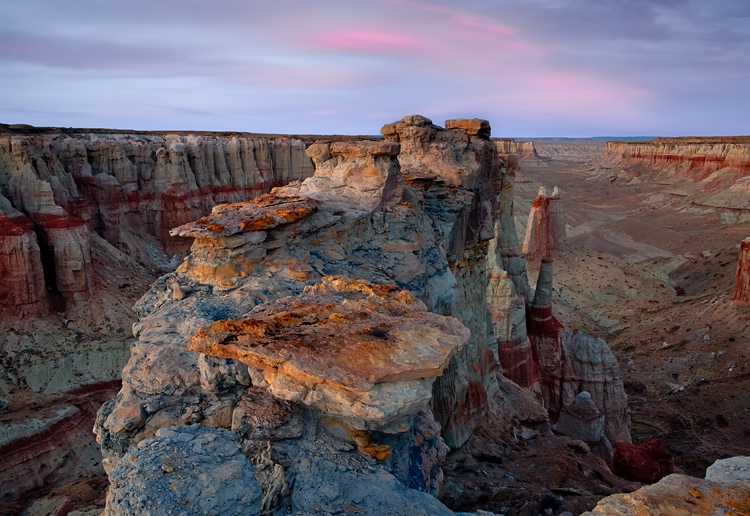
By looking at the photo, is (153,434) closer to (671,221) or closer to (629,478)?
(629,478)

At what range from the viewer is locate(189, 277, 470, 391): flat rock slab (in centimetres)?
404

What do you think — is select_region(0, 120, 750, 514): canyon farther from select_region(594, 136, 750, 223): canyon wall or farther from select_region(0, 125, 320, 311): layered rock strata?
select_region(594, 136, 750, 223): canyon wall

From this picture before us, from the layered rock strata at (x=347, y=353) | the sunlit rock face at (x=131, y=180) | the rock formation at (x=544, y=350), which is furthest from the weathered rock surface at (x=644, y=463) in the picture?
the sunlit rock face at (x=131, y=180)

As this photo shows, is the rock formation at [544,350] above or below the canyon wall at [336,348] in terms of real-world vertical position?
below

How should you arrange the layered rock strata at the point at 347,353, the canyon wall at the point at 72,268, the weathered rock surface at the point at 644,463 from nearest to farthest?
1. the layered rock strata at the point at 347,353
2. the weathered rock surface at the point at 644,463
3. the canyon wall at the point at 72,268

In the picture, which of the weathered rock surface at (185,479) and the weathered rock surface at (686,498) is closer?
the weathered rock surface at (185,479)

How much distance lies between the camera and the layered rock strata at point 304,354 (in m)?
4.02

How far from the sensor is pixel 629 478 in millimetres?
13625

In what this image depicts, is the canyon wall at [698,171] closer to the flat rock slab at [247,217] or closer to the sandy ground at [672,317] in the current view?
the sandy ground at [672,317]

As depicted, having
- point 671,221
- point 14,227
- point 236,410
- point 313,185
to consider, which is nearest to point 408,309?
point 236,410

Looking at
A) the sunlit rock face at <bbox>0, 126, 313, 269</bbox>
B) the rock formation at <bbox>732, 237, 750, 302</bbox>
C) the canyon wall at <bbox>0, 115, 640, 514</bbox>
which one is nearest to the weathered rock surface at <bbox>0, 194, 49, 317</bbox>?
the sunlit rock face at <bbox>0, 126, 313, 269</bbox>

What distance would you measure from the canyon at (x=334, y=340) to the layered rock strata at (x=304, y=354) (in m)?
0.02

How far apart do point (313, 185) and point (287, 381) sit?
582cm

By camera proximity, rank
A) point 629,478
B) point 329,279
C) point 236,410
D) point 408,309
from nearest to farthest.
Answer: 1. point 236,410
2. point 408,309
3. point 329,279
4. point 629,478
